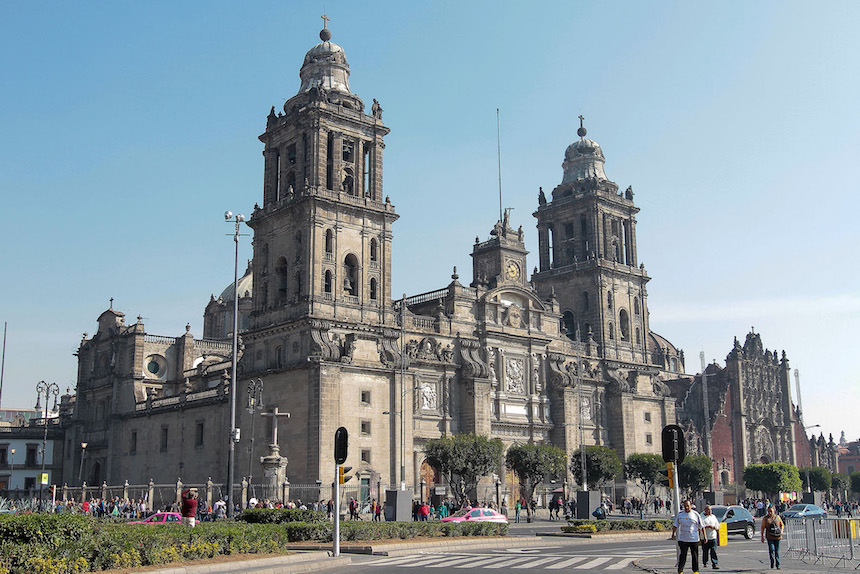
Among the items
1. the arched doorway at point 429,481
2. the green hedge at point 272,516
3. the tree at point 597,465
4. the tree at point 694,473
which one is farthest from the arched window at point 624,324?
the green hedge at point 272,516

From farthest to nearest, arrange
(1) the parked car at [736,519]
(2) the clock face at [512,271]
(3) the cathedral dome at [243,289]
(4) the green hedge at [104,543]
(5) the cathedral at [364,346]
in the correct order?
1. (3) the cathedral dome at [243,289]
2. (2) the clock face at [512,271]
3. (5) the cathedral at [364,346]
4. (1) the parked car at [736,519]
5. (4) the green hedge at [104,543]

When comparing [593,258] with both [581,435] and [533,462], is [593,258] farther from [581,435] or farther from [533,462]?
[533,462]

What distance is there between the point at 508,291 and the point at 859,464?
345ft

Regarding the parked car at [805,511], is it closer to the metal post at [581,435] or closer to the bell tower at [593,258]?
the metal post at [581,435]

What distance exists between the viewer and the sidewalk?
22936 millimetres

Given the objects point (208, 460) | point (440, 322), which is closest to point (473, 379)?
point (440, 322)

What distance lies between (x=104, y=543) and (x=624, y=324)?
6832cm

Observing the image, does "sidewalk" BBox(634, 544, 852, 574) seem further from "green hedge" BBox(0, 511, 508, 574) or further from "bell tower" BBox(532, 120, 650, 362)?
"bell tower" BBox(532, 120, 650, 362)

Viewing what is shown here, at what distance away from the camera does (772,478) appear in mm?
85312

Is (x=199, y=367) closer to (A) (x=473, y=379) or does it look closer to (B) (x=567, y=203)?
(A) (x=473, y=379)

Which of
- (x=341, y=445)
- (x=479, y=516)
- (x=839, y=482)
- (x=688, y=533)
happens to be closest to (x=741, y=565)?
(x=688, y=533)

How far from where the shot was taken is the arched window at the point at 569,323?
8369 centimetres

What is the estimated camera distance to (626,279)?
85.2 meters

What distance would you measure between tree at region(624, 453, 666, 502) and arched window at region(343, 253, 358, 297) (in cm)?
2787
